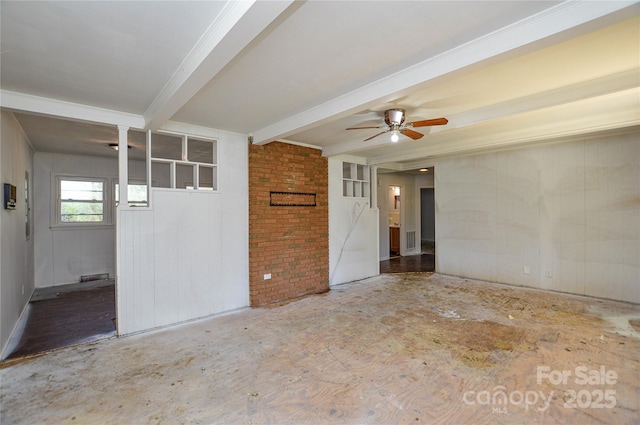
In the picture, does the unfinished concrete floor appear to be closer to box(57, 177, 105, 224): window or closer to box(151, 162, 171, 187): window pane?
box(57, 177, 105, 224): window

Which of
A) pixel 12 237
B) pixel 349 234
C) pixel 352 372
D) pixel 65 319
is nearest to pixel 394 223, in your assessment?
pixel 349 234

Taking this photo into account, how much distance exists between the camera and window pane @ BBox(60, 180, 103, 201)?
5707 millimetres

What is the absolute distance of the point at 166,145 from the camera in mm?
4863

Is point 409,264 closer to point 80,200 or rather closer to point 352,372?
point 352,372

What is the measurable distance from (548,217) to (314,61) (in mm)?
4837

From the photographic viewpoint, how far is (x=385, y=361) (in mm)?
2701

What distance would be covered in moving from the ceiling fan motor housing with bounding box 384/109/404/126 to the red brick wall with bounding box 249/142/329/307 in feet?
6.46

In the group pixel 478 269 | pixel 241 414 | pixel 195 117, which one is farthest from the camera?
pixel 478 269

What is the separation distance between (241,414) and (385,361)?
132cm

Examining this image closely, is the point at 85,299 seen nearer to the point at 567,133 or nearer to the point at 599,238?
the point at 567,133

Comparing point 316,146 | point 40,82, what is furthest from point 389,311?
point 40,82

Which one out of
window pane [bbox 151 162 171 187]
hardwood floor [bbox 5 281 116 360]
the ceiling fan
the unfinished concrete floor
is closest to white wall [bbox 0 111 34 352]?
hardwood floor [bbox 5 281 116 360]

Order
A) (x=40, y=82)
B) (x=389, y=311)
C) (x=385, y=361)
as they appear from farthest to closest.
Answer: (x=389, y=311) → (x=385, y=361) → (x=40, y=82)

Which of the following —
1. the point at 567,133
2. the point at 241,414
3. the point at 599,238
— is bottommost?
the point at 241,414
